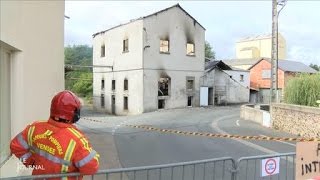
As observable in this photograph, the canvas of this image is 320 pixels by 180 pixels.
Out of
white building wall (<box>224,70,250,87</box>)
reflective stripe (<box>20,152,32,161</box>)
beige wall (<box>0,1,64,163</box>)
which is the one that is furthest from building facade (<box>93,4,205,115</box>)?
reflective stripe (<box>20,152,32,161</box>)

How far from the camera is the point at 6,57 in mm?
7125

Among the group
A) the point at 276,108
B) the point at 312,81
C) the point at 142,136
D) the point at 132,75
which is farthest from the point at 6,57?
the point at 132,75

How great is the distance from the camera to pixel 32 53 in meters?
8.46

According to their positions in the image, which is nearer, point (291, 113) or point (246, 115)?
point (291, 113)

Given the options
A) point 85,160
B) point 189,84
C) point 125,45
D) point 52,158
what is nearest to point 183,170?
point 85,160

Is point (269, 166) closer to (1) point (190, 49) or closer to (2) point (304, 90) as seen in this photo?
(2) point (304, 90)

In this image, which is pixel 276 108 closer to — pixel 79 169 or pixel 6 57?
pixel 6 57

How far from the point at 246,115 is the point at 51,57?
64.2 ft

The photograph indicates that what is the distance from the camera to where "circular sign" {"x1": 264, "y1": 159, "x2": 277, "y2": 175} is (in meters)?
5.08

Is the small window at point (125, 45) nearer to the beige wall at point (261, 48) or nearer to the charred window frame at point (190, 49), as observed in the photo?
the charred window frame at point (190, 49)

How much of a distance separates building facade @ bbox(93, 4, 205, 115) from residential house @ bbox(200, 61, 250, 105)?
5.12 feet

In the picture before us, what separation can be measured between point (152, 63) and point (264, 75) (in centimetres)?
2349

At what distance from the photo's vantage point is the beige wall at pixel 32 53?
22.9 feet

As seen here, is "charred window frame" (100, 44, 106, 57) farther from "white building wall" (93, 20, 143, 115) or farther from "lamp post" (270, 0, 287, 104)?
"lamp post" (270, 0, 287, 104)
